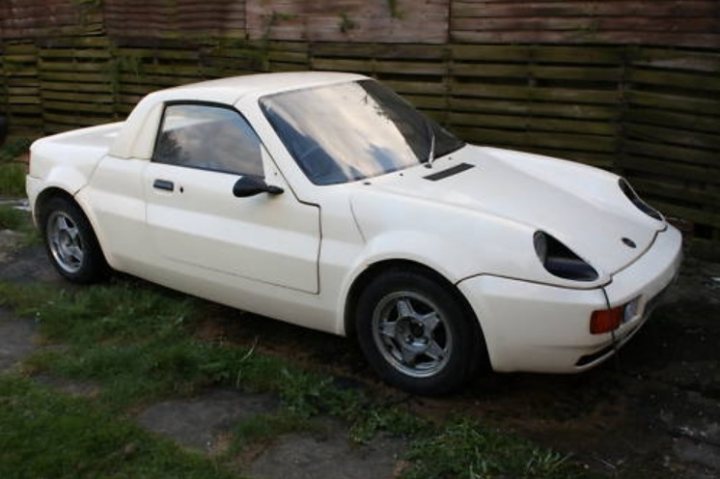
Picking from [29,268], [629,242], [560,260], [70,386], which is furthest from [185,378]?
[29,268]

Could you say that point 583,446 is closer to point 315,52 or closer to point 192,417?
point 192,417

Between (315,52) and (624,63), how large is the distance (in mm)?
3082

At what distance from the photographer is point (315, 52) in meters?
7.99

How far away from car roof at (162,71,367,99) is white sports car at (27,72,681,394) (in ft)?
0.05

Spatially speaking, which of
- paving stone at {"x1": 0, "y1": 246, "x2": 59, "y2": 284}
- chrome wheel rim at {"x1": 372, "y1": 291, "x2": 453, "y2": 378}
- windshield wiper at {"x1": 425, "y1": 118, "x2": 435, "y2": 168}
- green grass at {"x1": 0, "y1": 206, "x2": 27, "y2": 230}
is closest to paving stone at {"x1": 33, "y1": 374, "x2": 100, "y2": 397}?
chrome wheel rim at {"x1": 372, "y1": 291, "x2": 453, "y2": 378}

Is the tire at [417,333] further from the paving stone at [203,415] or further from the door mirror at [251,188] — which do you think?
the door mirror at [251,188]

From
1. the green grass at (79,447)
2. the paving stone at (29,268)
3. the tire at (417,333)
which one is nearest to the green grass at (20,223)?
the paving stone at (29,268)

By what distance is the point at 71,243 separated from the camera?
554 cm

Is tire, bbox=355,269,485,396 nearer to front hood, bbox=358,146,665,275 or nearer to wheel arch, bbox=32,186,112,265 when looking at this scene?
front hood, bbox=358,146,665,275

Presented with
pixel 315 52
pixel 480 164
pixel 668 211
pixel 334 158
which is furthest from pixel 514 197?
pixel 315 52

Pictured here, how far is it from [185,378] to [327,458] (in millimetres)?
1067

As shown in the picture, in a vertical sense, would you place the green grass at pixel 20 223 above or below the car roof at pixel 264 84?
below

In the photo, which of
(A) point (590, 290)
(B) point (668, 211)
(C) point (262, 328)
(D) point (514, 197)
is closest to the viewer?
(A) point (590, 290)

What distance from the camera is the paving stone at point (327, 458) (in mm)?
3301
